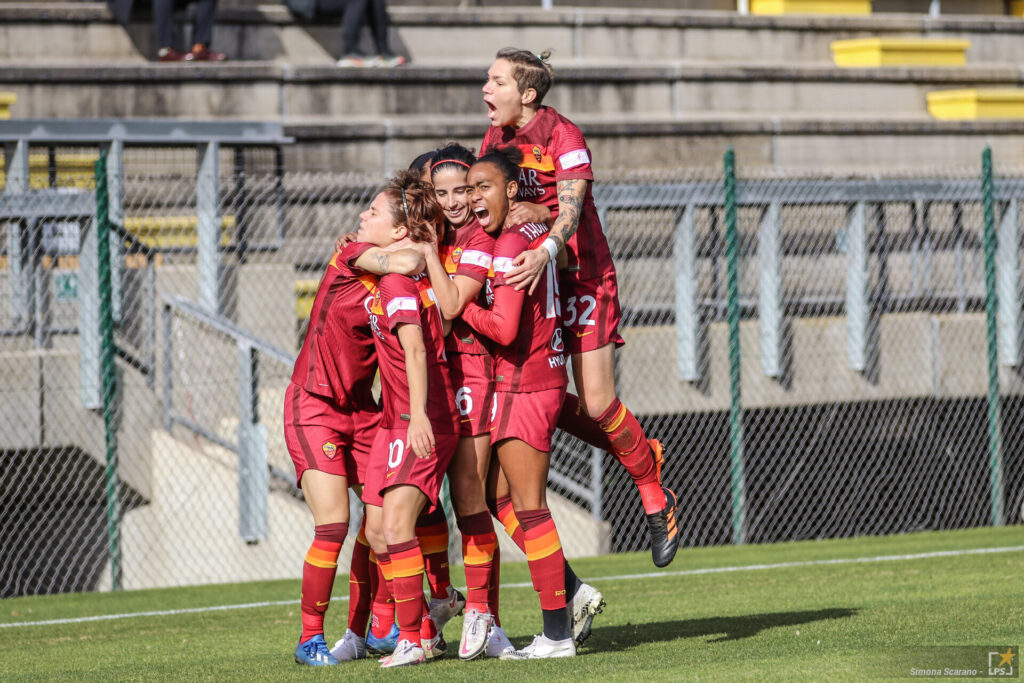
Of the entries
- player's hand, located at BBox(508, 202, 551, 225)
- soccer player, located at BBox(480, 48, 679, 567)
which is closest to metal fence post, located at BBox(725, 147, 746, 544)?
soccer player, located at BBox(480, 48, 679, 567)

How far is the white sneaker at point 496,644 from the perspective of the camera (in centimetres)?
562

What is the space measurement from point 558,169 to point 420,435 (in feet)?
4.18

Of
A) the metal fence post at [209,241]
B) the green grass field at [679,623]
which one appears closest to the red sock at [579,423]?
the green grass field at [679,623]

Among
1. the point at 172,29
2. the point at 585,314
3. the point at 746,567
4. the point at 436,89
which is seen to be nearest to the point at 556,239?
the point at 585,314

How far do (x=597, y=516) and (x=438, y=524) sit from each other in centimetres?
523

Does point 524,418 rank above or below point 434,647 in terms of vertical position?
above

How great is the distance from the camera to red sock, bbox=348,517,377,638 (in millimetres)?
5914

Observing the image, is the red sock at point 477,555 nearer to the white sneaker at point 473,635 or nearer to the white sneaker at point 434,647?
the white sneaker at point 473,635

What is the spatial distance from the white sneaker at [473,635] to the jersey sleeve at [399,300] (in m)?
1.15

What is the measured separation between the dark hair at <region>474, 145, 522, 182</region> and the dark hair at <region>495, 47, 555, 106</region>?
0.29 m

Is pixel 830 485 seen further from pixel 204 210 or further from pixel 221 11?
pixel 221 11

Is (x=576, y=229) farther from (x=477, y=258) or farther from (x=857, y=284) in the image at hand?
(x=857, y=284)

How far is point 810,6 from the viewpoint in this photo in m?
18.5

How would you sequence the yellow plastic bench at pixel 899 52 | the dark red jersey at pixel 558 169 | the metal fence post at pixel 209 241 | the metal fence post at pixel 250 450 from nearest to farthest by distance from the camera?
the dark red jersey at pixel 558 169, the metal fence post at pixel 250 450, the metal fence post at pixel 209 241, the yellow plastic bench at pixel 899 52
